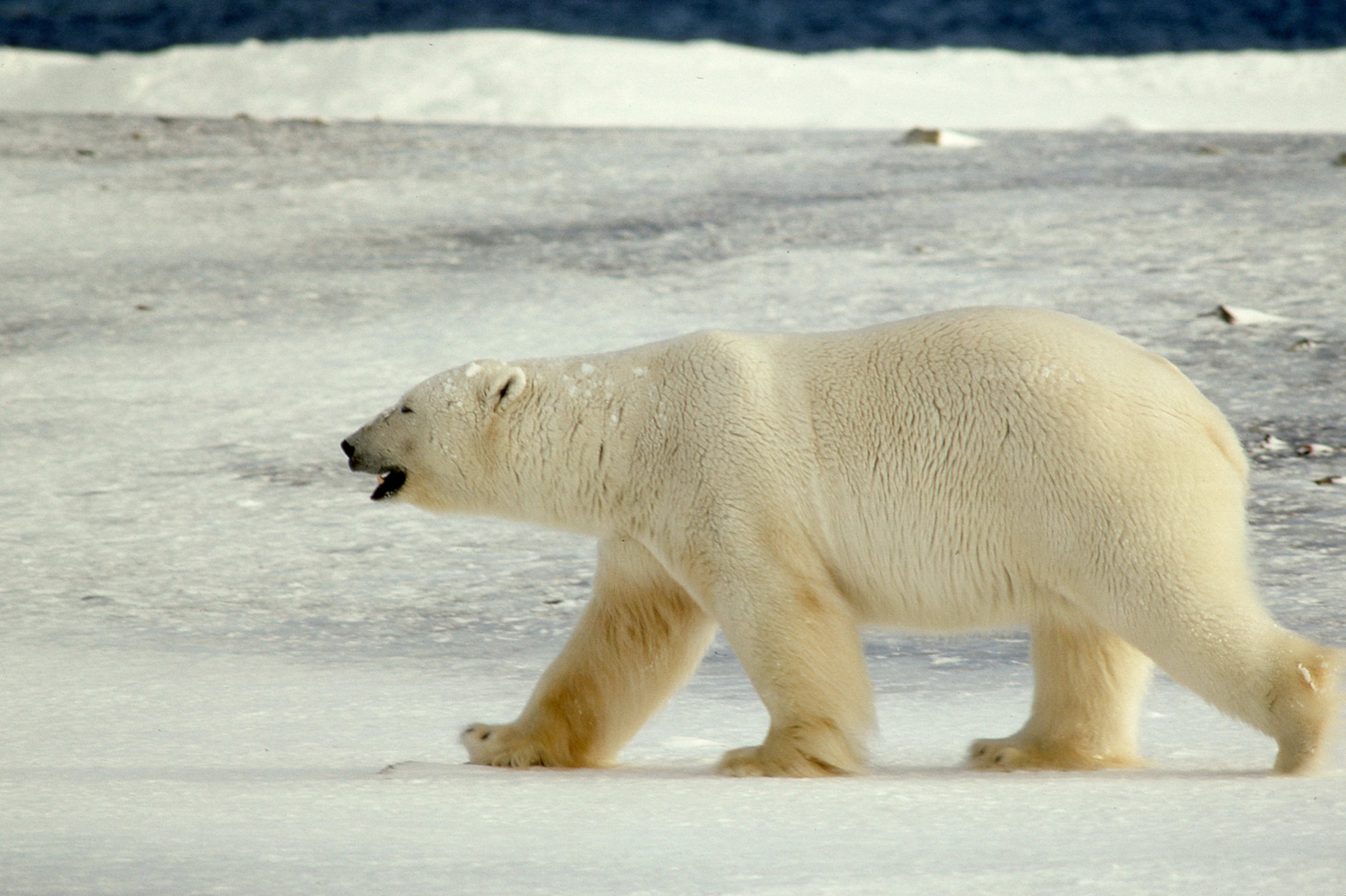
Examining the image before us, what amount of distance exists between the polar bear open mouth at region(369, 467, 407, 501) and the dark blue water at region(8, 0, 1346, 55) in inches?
529

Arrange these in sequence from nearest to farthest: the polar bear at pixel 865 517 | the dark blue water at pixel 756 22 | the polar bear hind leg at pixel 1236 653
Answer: the polar bear hind leg at pixel 1236 653 < the polar bear at pixel 865 517 < the dark blue water at pixel 756 22

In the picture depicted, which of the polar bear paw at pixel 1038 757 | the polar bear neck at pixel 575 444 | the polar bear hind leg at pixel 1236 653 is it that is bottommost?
the polar bear paw at pixel 1038 757

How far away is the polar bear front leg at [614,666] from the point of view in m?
3.01

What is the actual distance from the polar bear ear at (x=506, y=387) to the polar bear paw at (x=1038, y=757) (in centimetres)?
114

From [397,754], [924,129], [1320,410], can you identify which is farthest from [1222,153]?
[397,754]

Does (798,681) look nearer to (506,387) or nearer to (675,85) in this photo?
(506,387)

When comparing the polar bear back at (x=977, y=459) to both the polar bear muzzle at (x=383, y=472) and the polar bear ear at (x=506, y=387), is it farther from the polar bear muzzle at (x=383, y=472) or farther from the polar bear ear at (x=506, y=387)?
the polar bear muzzle at (x=383, y=472)

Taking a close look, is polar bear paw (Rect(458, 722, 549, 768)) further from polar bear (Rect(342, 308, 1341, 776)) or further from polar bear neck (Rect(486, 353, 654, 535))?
polar bear neck (Rect(486, 353, 654, 535))

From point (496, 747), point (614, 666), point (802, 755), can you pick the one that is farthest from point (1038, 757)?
point (496, 747)

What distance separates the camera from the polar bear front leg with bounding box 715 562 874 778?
2.68m

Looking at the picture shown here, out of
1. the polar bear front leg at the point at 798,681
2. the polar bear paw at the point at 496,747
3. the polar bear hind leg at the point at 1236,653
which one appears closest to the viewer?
the polar bear hind leg at the point at 1236,653

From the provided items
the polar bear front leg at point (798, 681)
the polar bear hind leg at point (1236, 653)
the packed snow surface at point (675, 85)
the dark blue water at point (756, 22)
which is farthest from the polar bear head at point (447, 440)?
the dark blue water at point (756, 22)

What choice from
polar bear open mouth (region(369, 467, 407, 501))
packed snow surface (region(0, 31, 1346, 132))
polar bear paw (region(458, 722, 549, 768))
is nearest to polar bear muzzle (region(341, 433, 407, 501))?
polar bear open mouth (region(369, 467, 407, 501))

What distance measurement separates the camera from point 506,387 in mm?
3146
